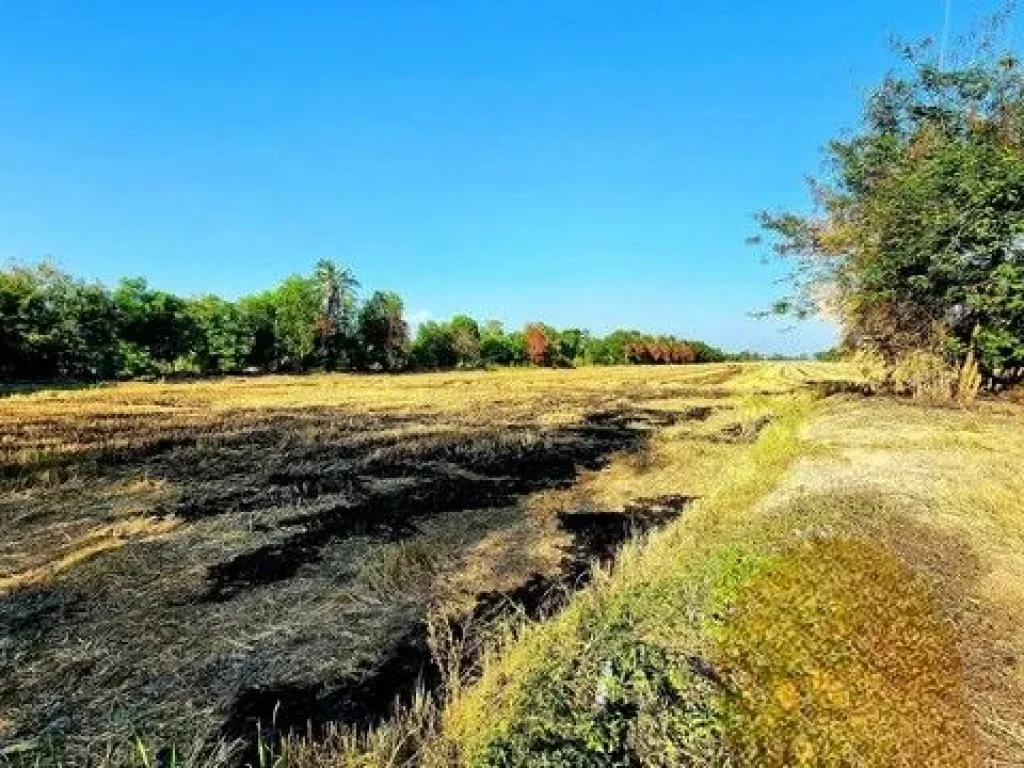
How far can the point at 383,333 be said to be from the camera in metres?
79.1

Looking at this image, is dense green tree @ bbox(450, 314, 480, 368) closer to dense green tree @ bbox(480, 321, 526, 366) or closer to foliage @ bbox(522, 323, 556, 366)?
dense green tree @ bbox(480, 321, 526, 366)

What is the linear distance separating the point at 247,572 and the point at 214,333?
60027 millimetres

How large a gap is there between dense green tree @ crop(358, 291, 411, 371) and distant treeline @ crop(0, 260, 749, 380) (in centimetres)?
11

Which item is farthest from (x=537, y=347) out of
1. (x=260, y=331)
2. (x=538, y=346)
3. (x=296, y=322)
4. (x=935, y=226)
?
(x=935, y=226)

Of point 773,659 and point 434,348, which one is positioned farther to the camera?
point 434,348

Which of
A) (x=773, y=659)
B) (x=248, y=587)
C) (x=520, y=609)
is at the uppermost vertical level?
(x=773, y=659)

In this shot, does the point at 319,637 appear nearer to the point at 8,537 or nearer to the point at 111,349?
the point at 8,537

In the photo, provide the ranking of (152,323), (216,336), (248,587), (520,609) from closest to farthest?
(520,609) → (248,587) → (152,323) → (216,336)

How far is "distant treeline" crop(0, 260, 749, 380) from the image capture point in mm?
49938

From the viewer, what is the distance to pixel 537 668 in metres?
5.41

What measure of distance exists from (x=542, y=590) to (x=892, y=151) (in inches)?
911

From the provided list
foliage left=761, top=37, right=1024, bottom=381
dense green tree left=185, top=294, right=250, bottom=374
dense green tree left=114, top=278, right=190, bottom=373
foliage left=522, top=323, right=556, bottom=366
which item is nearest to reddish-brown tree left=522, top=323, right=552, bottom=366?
foliage left=522, top=323, right=556, bottom=366

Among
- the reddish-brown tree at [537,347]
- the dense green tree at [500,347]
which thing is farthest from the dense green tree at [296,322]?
the reddish-brown tree at [537,347]

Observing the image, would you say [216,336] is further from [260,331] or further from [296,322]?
[296,322]
